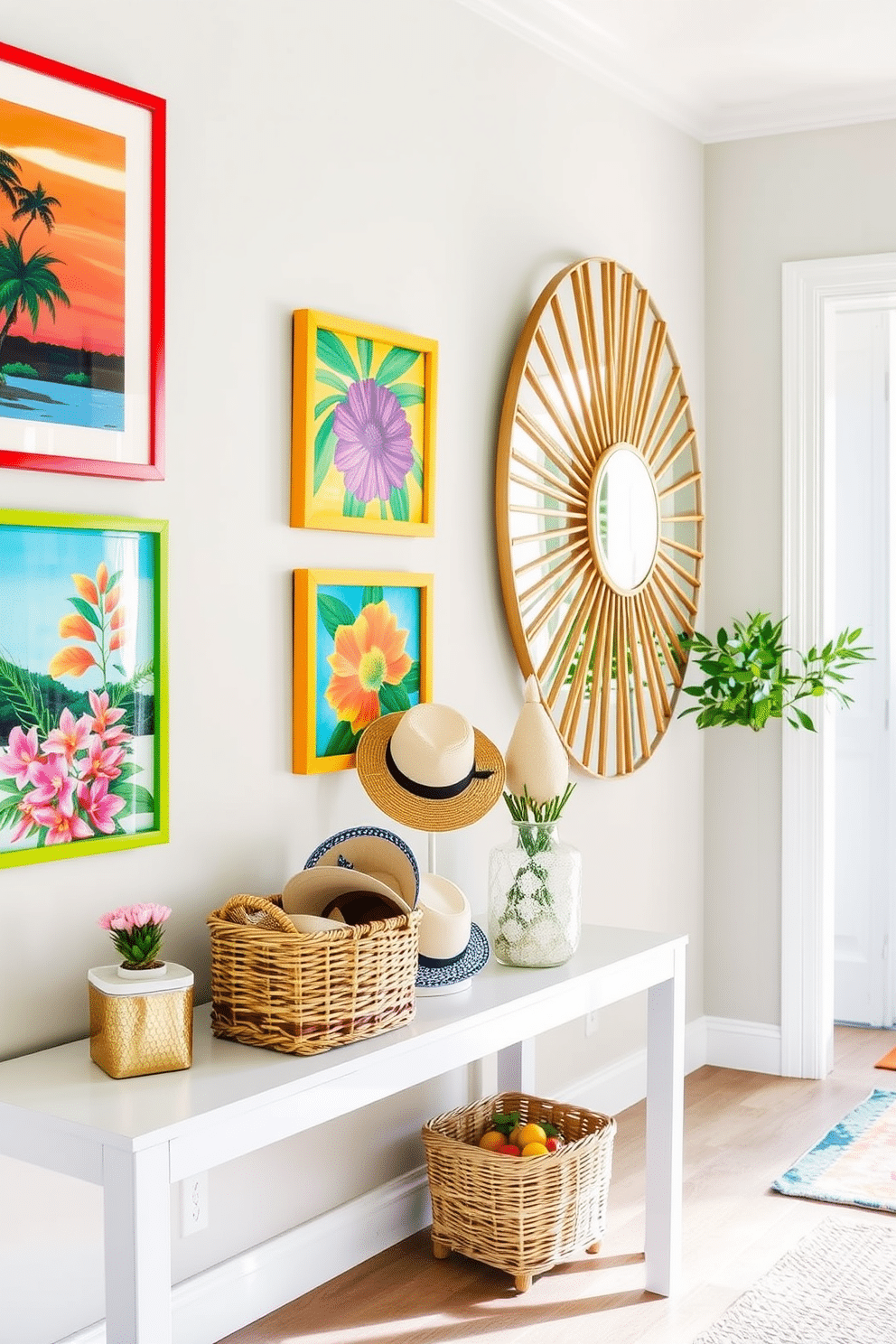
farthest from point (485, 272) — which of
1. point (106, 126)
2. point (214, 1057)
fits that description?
point (214, 1057)

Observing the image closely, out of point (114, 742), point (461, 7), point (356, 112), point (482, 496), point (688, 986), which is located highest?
point (461, 7)

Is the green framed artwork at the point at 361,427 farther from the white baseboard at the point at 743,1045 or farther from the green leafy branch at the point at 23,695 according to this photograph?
the white baseboard at the point at 743,1045

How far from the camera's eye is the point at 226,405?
7.75 feet

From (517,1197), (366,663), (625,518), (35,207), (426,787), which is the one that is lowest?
(517,1197)

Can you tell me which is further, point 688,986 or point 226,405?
point 688,986

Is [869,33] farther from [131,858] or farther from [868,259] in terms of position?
[131,858]

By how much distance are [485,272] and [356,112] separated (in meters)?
0.50

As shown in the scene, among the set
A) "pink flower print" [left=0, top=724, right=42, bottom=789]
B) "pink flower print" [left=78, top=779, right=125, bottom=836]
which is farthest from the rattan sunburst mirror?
"pink flower print" [left=0, top=724, right=42, bottom=789]

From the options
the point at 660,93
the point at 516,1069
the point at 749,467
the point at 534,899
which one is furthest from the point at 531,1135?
the point at 660,93

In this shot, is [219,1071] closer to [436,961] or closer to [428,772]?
[436,961]

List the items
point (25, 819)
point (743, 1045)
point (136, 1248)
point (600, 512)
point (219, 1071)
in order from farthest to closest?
point (743, 1045)
point (600, 512)
point (25, 819)
point (219, 1071)
point (136, 1248)

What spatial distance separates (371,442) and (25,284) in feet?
2.72

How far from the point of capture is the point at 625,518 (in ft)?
11.5

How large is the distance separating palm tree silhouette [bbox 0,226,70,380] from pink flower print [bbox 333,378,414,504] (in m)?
0.66
